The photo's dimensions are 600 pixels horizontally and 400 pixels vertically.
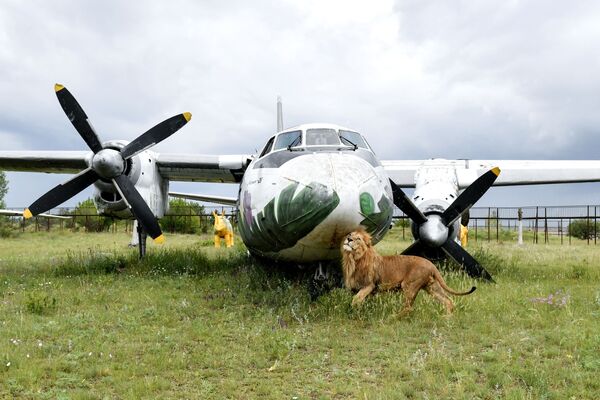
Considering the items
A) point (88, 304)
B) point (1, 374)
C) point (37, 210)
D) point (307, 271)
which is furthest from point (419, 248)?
point (37, 210)

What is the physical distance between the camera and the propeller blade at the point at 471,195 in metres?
9.84

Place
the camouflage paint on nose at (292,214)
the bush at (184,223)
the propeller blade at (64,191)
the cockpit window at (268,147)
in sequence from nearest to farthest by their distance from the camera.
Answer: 1. the camouflage paint on nose at (292,214)
2. the cockpit window at (268,147)
3. the propeller blade at (64,191)
4. the bush at (184,223)

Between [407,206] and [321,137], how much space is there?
278 cm

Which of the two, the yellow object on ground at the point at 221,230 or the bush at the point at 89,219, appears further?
the bush at the point at 89,219

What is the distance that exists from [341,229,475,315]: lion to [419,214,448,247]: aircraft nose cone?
9.37 ft

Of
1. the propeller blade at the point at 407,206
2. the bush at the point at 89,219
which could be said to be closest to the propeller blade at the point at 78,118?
the propeller blade at the point at 407,206

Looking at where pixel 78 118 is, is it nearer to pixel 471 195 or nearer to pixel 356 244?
pixel 356 244

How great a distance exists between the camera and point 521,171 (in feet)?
45.3

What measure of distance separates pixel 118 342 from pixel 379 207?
363 cm

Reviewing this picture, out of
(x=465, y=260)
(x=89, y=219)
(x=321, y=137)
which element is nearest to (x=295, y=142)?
(x=321, y=137)

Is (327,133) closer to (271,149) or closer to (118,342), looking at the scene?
(271,149)

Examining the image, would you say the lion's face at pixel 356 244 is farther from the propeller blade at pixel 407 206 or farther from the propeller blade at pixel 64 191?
the propeller blade at pixel 64 191

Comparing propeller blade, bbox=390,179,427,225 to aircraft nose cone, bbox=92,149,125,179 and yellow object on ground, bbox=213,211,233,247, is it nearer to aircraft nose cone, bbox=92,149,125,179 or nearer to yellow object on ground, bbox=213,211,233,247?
aircraft nose cone, bbox=92,149,125,179

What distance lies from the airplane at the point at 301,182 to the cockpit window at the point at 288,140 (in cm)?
2
